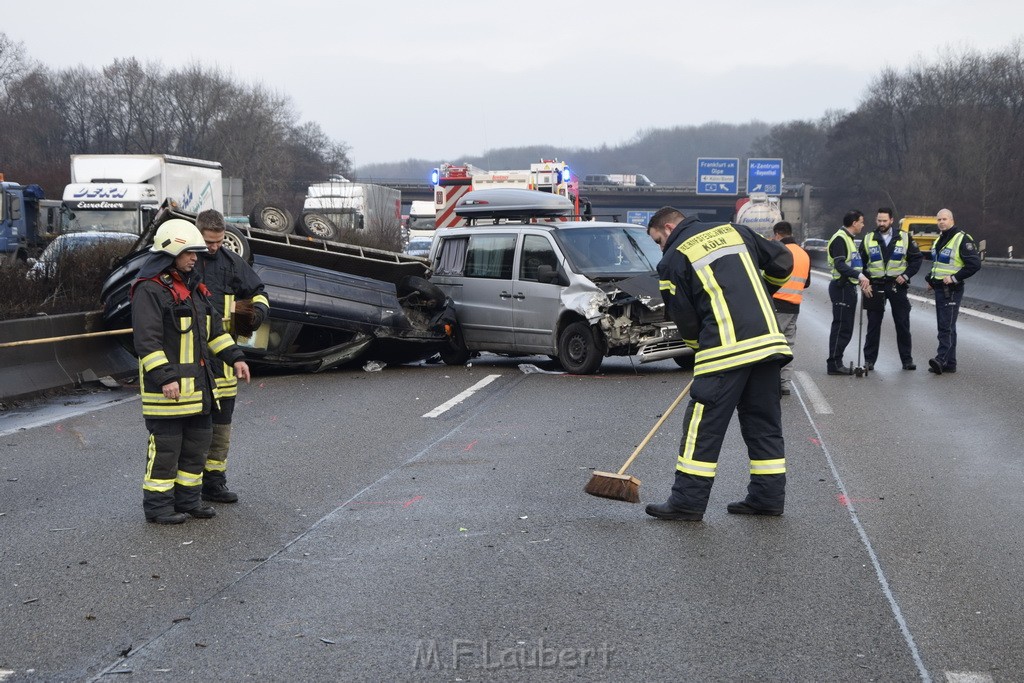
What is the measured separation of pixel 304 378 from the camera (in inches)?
559

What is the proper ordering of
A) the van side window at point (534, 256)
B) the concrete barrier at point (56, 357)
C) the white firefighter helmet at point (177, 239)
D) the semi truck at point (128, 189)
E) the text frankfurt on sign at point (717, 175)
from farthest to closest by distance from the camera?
the text frankfurt on sign at point (717, 175)
the semi truck at point (128, 189)
the van side window at point (534, 256)
the concrete barrier at point (56, 357)
the white firefighter helmet at point (177, 239)

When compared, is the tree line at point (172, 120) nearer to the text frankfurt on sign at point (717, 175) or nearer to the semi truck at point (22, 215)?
the text frankfurt on sign at point (717, 175)

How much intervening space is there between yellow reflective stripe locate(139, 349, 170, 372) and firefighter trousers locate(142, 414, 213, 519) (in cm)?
32

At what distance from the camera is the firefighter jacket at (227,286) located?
7266mm

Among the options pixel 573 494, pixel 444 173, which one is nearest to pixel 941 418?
pixel 573 494

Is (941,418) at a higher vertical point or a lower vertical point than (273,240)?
lower

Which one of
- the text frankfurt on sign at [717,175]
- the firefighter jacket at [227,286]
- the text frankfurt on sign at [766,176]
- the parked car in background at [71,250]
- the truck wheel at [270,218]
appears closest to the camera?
the firefighter jacket at [227,286]

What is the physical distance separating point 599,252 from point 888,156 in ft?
314

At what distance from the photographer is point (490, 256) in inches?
595

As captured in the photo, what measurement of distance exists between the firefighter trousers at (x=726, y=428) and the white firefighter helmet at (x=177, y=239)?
2.84 metres

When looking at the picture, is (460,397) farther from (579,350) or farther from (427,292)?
(427,292)

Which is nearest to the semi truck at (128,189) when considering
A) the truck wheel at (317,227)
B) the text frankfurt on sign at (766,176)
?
the truck wheel at (317,227)

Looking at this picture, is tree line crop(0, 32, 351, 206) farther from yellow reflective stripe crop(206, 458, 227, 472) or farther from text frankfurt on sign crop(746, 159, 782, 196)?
yellow reflective stripe crop(206, 458, 227, 472)

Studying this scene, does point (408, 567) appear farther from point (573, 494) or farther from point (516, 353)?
point (516, 353)
